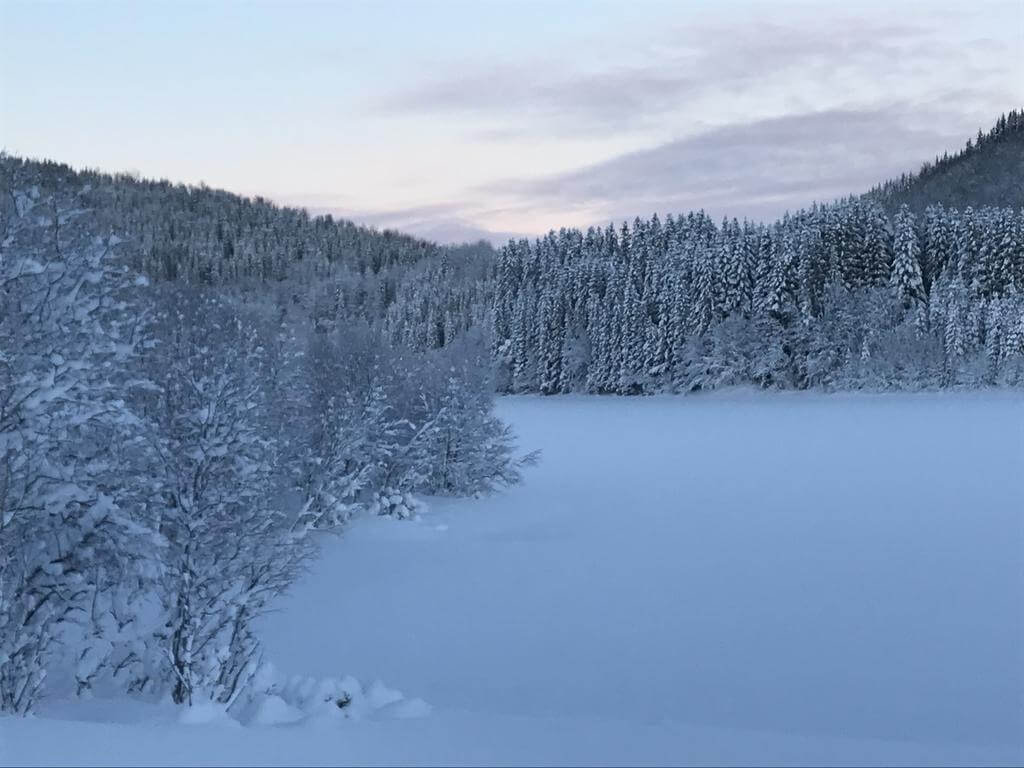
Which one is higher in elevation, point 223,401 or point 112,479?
point 223,401

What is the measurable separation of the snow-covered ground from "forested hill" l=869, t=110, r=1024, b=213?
13289 cm

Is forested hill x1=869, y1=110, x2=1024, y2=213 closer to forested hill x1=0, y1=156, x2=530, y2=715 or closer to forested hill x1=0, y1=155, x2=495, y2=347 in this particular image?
forested hill x1=0, y1=155, x2=495, y2=347

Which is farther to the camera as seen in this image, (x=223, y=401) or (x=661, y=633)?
(x=661, y=633)

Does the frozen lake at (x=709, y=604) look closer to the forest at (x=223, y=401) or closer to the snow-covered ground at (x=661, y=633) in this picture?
the snow-covered ground at (x=661, y=633)

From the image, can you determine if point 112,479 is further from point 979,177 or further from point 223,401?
point 979,177

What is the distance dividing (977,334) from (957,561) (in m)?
54.6

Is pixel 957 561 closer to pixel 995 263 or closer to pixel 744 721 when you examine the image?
pixel 744 721

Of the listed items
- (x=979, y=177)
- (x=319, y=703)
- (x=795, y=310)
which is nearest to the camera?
(x=319, y=703)

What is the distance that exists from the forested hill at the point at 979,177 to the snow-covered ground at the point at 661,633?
133 m

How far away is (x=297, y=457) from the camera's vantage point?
20.2m

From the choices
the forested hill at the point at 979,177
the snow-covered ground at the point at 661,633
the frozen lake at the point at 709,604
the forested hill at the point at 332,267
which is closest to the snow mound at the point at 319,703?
the snow-covered ground at the point at 661,633

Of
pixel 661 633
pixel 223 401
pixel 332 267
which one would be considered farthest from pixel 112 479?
pixel 332 267

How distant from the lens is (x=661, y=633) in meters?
13.3

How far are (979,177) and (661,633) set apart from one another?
180045 mm
